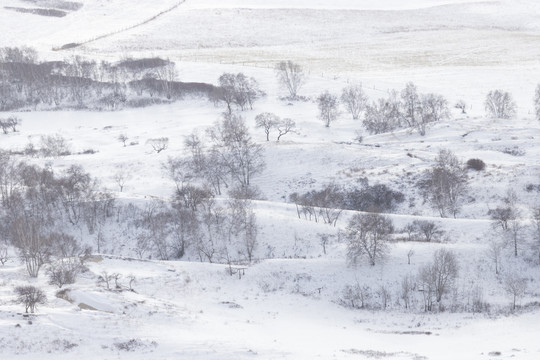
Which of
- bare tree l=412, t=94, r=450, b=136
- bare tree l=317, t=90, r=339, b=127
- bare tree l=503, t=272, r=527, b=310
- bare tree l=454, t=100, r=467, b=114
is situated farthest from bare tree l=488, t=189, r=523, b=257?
bare tree l=454, t=100, r=467, b=114

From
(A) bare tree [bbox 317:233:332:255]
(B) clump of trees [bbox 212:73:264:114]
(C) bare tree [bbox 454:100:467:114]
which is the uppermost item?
(B) clump of trees [bbox 212:73:264:114]

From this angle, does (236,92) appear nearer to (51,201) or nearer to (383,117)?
(383,117)

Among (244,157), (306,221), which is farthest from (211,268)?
(244,157)

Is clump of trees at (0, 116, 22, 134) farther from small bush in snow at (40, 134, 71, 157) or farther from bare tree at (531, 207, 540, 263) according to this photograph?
bare tree at (531, 207, 540, 263)

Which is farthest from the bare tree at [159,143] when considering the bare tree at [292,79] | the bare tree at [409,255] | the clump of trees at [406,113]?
A: the bare tree at [409,255]

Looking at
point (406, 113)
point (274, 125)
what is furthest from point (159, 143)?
point (406, 113)

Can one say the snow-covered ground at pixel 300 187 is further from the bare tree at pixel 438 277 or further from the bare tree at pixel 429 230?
the bare tree at pixel 438 277
